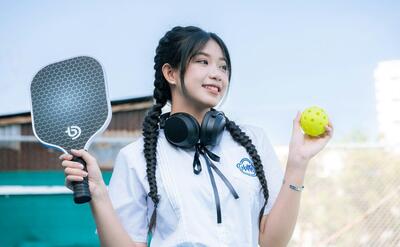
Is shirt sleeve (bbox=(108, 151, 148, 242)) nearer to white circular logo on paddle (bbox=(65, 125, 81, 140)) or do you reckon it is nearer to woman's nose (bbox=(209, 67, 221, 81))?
white circular logo on paddle (bbox=(65, 125, 81, 140))

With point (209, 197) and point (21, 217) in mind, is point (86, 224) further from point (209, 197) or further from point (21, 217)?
point (209, 197)

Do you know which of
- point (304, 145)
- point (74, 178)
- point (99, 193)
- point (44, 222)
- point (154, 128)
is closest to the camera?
point (74, 178)

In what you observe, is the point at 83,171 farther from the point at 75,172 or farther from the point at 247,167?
the point at 247,167

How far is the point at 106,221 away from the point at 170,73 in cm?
52

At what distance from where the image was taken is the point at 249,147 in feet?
5.14

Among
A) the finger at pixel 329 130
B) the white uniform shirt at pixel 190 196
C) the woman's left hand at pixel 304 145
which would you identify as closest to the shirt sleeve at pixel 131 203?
the white uniform shirt at pixel 190 196

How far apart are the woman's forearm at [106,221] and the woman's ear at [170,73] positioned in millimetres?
420

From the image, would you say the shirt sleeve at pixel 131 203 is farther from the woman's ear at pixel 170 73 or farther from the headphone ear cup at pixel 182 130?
the woman's ear at pixel 170 73

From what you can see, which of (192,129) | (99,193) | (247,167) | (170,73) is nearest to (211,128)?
(192,129)

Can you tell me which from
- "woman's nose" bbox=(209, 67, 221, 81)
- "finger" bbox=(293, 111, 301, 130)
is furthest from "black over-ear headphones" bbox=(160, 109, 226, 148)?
"finger" bbox=(293, 111, 301, 130)

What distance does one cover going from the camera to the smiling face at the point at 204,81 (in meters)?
1.52

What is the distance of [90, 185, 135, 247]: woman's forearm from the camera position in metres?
1.39

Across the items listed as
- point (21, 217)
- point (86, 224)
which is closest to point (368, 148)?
point (86, 224)

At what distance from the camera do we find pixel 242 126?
5.45ft
